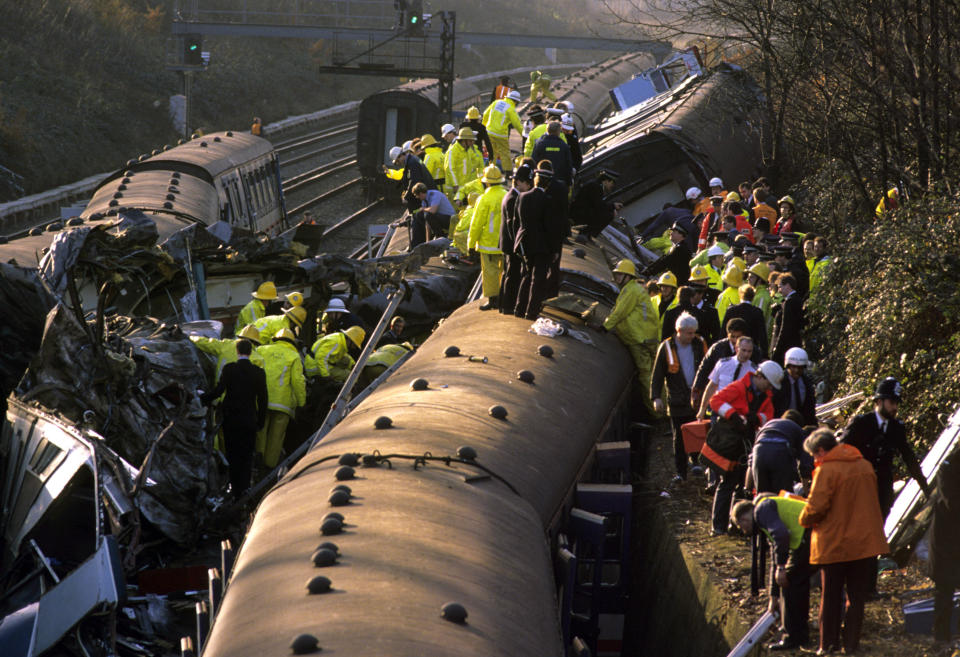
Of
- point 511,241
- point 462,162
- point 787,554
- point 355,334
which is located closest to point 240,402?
point 355,334

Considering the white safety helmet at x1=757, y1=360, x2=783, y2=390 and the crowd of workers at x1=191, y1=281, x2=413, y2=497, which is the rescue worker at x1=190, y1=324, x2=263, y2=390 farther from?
the white safety helmet at x1=757, y1=360, x2=783, y2=390

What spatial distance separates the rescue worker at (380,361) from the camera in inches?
513

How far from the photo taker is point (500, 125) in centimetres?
2047

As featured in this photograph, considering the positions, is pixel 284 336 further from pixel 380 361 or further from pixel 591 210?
pixel 591 210

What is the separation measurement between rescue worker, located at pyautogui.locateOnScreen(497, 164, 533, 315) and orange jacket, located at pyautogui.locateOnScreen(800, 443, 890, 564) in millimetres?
4884

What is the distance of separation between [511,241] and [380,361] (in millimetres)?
2081

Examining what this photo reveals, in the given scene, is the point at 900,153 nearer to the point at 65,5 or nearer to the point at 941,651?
the point at 941,651

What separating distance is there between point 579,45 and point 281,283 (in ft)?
117

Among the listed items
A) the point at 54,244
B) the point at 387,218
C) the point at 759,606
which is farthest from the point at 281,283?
the point at 387,218

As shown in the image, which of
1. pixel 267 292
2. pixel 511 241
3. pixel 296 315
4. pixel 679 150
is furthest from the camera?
pixel 679 150

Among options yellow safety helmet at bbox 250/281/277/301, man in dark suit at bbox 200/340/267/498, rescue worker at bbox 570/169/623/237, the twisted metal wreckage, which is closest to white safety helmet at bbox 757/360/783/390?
the twisted metal wreckage

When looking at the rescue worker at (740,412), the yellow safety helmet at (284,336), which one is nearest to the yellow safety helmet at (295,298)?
the yellow safety helmet at (284,336)

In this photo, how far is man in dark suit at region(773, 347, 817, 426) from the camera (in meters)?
9.58

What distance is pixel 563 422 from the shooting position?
31.1ft
